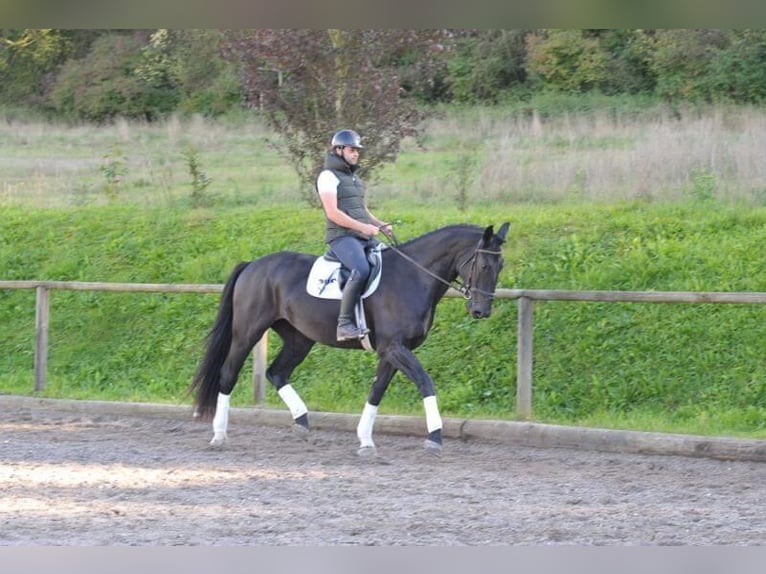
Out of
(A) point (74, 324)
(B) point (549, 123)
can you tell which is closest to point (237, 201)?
(A) point (74, 324)

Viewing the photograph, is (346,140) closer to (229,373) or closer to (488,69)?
(229,373)

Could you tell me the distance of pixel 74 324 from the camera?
42.5 ft

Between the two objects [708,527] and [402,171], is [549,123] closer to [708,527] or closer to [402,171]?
[402,171]

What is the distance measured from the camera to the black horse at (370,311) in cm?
806

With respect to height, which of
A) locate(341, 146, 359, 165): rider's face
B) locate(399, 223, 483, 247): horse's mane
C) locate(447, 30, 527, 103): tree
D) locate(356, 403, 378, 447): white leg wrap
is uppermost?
locate(447, 30, 527, 103): tree

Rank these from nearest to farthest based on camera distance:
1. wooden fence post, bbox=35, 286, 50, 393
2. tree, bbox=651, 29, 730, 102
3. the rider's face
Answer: the rider's face < wooden fence post, bbox=35, 286, 50, 393 < tree, bbox=651, 29, 730, 102

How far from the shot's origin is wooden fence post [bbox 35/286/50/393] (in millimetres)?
11164

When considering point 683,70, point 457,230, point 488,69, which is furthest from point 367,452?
point 488,69

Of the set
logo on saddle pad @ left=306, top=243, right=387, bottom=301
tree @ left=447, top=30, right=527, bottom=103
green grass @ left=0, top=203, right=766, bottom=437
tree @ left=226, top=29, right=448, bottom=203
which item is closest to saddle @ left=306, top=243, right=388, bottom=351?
logo on saddle pad @ left=306, top=243, right=387, bottom=301

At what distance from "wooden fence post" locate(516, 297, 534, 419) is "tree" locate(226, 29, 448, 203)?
5.53m

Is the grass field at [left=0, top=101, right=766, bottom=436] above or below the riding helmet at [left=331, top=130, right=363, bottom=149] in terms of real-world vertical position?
below

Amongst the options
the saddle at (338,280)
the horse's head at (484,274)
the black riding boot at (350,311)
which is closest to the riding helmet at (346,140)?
the saddle at (338,280)

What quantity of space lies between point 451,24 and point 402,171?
655 inches

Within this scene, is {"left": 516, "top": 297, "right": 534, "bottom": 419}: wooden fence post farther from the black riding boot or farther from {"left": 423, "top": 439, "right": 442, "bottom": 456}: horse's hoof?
the black riding boot
